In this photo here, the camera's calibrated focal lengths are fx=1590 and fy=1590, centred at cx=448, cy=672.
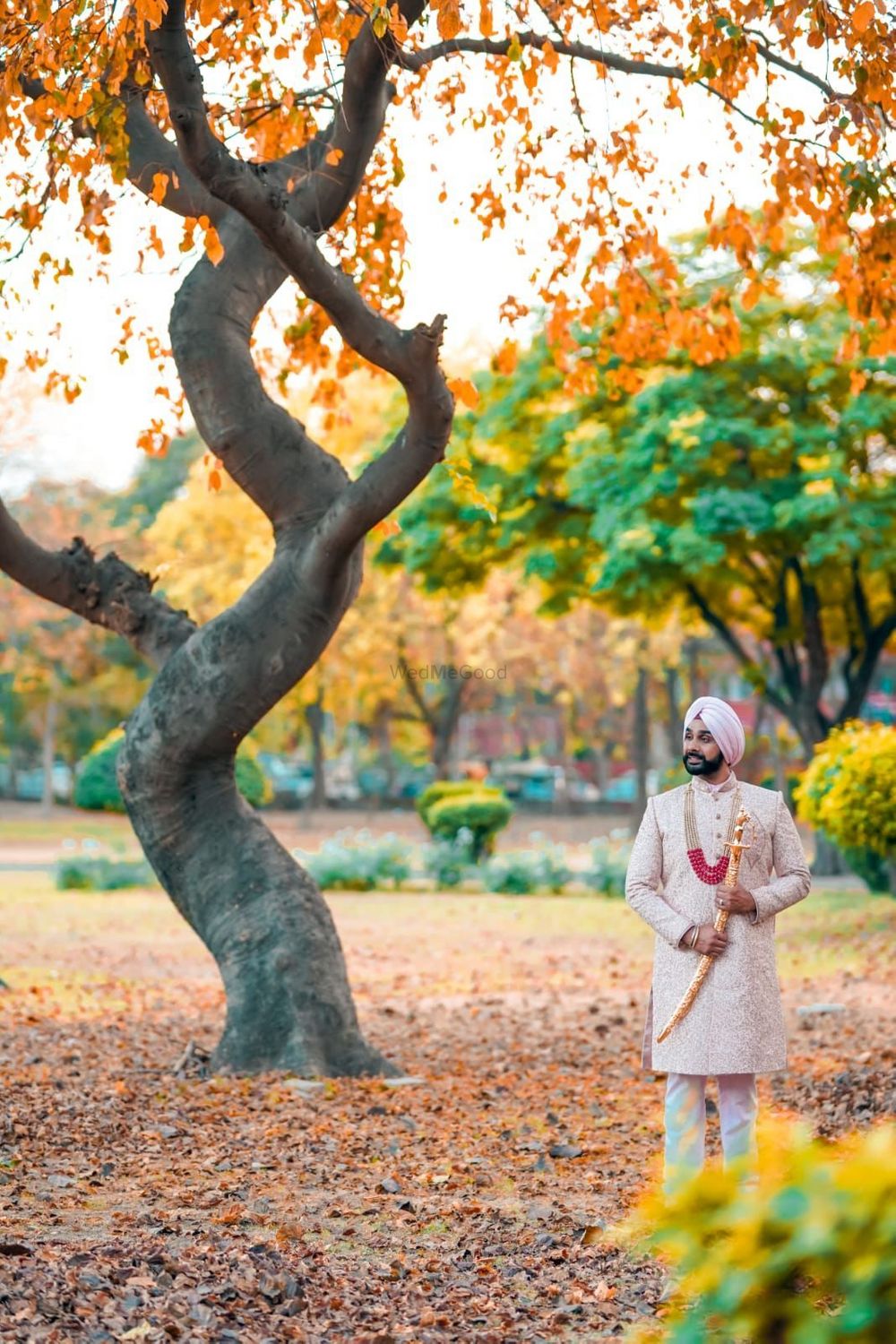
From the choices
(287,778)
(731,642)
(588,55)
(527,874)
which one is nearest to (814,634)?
(731,642)

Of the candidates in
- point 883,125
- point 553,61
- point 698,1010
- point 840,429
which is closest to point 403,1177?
point 698,1010

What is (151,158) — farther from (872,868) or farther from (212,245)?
(872,868)

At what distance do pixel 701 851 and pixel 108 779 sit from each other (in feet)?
93.3

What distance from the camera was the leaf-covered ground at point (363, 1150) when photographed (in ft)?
14.6

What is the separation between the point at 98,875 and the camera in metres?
22.5

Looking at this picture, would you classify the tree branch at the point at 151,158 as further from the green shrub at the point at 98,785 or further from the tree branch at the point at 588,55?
the green shrub at the point at 98,785

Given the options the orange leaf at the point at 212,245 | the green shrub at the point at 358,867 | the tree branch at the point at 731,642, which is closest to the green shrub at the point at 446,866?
the green shrub at the point at 358,867

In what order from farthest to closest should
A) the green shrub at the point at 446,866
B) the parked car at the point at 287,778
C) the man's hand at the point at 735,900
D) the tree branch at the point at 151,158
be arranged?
the parked car at the point at 287,778
the green shrub at the point at 446,866
the tree branch at the point at 151,158
the man's hand at the point at 735,900

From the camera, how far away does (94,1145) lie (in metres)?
6.80

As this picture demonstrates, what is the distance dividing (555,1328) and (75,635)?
35044 mm

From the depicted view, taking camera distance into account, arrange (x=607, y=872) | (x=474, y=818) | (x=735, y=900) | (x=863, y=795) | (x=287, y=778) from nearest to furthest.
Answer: (x=735, y=900) → (x=863, y=795) → (x=607, y=872) → (x=474, y=818) → (x=287, y=778)

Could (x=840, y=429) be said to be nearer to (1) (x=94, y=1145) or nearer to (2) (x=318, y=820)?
(1) (x=94, y=1145)

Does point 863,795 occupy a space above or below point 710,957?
above

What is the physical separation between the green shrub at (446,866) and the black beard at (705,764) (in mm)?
17484
